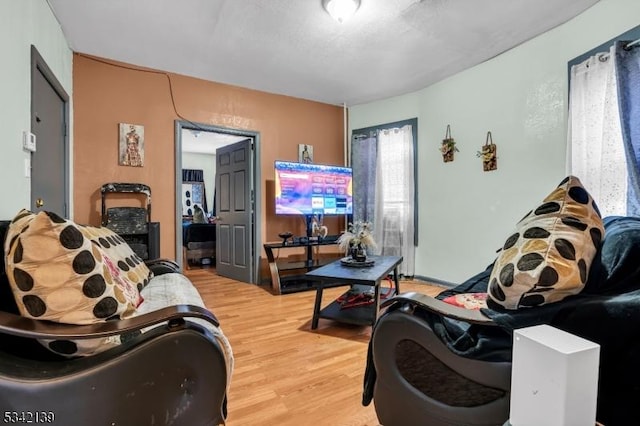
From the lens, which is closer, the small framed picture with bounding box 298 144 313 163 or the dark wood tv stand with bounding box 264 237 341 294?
the dark wood tv stand with bounding box 264 237 341 294

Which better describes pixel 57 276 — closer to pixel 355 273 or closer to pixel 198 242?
pixel 355 273

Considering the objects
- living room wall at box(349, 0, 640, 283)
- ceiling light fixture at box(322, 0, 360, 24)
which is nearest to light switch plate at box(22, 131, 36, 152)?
ceiling light fixture at box(322, 0, 360, 24)

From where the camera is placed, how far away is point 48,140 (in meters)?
2.56

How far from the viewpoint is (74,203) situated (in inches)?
128

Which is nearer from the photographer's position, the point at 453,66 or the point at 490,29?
the point at 490,29

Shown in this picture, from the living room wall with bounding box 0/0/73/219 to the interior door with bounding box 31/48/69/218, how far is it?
129 mm

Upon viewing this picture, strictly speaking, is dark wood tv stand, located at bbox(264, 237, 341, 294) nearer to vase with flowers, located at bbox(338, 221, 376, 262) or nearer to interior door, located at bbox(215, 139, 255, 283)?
interior door, located at bbox(215, 139, 255, 283)

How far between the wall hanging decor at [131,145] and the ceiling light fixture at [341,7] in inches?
98.6

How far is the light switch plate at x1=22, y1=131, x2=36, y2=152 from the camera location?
6.37 feet

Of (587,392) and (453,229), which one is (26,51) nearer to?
(587,392)

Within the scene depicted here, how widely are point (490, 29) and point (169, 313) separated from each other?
11.3 ft

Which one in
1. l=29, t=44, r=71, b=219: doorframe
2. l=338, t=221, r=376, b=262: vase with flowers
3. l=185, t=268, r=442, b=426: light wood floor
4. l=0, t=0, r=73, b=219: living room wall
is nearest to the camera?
l=185, t=268, r=442, b=426: light wood floor

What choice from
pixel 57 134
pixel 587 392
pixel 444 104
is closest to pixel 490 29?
pixel 444 104

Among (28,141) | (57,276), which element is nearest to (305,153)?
(28,141)
